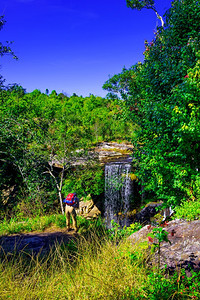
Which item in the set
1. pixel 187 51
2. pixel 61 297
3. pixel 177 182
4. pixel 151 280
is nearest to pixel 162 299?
pixel 151 280

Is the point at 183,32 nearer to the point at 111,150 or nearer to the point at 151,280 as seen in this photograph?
the point at 151,280

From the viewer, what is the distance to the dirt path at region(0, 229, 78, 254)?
6771 millimetres

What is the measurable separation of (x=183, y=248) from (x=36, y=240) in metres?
5.34

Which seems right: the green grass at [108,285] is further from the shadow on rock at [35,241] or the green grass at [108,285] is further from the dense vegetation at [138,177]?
the shadow on rock at [35,241]

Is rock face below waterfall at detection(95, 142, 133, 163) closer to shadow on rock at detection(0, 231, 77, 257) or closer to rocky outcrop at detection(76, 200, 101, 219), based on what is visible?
rocky outcrop at detection(76, 200, 101, 219)

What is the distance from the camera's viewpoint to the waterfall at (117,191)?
47.4ft

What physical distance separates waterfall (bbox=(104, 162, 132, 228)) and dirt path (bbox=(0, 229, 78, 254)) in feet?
20.5

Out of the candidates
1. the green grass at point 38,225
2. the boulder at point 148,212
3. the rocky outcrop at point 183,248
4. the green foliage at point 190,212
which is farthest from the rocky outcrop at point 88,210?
the rocky outcrop at point 183,248

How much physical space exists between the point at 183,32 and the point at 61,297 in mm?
8851

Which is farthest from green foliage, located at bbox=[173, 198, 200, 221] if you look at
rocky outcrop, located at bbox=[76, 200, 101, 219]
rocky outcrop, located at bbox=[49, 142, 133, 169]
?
rocky outcrop, located at bbox=[76, 200, 101, 219]

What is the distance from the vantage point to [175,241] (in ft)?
15.1

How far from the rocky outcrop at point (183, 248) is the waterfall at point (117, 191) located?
9.06m

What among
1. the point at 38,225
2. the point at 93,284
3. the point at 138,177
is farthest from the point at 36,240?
the point at 93,284

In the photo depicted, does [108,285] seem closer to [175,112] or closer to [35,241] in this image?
[175,112]
